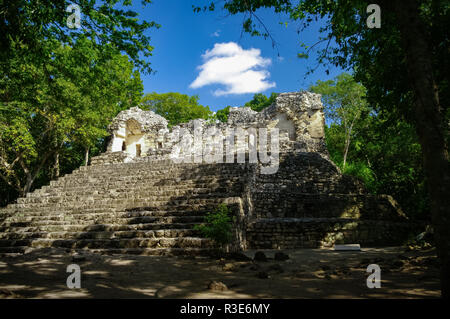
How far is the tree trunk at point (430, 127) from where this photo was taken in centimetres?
215

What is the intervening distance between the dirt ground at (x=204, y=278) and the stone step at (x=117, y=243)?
0.54 meters

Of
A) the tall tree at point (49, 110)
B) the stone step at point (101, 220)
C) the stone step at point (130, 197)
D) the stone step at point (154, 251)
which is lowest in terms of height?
the stone step at point (154, 251)

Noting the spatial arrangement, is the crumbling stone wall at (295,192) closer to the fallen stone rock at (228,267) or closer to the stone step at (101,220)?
the stone step at (101,220)

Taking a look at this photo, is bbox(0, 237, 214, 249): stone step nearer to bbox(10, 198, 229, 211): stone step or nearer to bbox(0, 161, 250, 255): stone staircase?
bbox(0, 161, 250, 255): stone staircase

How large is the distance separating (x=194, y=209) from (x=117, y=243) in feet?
6.57

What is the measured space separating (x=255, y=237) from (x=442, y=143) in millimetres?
5362

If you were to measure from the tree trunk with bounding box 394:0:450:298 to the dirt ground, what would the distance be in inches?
25.4

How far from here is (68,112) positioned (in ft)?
47.9

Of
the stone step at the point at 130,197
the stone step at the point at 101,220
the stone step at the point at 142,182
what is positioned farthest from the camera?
the stone step at the point at 142,182

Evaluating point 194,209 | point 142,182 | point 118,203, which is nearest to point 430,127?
point 194,209

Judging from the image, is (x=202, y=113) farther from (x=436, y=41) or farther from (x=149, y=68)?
(x=436, y=41)

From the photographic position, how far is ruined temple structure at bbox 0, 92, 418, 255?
5.89 m

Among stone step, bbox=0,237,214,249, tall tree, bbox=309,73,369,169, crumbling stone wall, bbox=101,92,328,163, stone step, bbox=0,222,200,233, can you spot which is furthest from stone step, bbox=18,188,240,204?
tall tree, bbox=309,73,369,169

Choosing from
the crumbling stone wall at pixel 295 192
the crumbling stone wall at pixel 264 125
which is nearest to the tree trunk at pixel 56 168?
the crumbling stone wall at pixel 264 125
